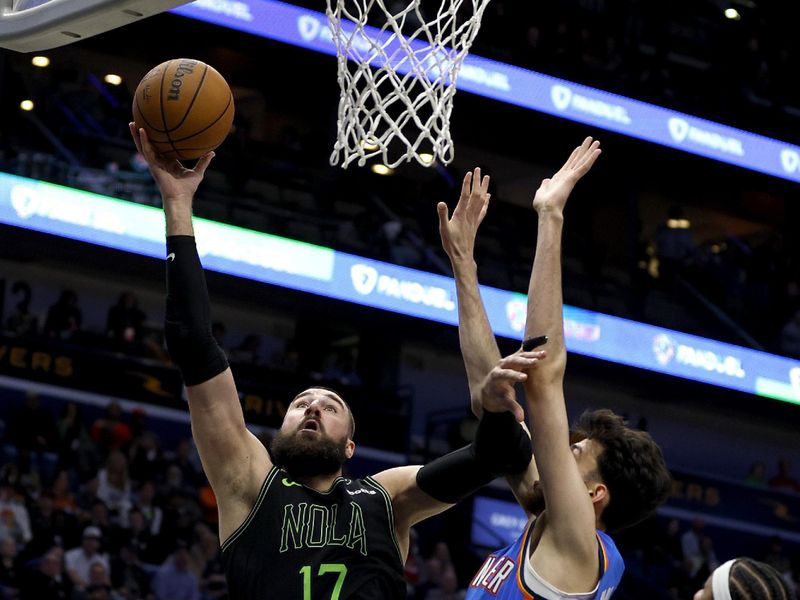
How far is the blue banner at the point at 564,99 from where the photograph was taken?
12.4 m

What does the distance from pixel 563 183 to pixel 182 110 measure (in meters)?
0.97

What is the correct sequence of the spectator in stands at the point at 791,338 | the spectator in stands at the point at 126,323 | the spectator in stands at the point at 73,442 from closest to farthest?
the spectator in stands at the point at 73,442, the spectator in stands at the point at 126,323, the spectator in stands at the point at 791,338

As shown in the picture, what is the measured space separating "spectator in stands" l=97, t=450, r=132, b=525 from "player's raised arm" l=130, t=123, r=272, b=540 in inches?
270

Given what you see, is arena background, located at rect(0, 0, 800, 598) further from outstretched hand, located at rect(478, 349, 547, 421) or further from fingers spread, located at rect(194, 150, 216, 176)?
outstretched hand, located at rect(478, 349, 547, 421)

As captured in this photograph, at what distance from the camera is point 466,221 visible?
3.47 metres

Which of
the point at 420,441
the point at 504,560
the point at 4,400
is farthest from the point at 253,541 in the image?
the point at 420,441

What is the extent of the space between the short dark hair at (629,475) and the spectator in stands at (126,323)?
9229 millimetres

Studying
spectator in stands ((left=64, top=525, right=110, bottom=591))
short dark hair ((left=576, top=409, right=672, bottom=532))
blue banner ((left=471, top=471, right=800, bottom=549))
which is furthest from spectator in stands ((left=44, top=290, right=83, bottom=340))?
short dark hair ((left=576, top=409, right=672, bottom=532))

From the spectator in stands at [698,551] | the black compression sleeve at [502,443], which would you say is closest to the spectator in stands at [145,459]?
the spectator in stands at [698,551]

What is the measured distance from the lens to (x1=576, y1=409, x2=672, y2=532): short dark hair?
10.3ft

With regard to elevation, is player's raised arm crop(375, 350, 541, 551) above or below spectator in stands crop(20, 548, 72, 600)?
above

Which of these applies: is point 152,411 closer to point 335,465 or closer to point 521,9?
point 521,9

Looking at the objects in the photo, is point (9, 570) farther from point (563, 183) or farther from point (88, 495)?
point (563, 183)

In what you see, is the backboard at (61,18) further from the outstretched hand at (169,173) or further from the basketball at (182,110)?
the outstretched hand at (169,173)
